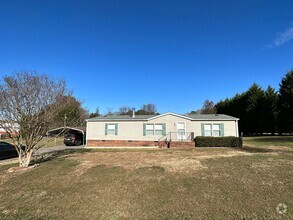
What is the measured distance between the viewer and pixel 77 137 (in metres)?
25.9

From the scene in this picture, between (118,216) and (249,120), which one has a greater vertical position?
(249,120)

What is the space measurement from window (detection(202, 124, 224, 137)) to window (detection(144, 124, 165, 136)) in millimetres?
4048

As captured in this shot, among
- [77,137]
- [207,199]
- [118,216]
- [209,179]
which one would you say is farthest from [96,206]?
[77,137]

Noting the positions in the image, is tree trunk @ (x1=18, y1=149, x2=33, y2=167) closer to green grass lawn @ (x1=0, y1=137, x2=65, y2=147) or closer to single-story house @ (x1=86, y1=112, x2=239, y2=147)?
green grass lawn @ (x1=0, y1=137, x2=65, y2=147)

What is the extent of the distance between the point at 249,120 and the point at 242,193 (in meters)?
34.8

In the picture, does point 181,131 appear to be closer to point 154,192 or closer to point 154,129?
point 154,129

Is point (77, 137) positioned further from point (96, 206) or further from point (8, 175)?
point (96, 206)

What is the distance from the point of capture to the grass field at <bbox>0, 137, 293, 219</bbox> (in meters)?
4.96

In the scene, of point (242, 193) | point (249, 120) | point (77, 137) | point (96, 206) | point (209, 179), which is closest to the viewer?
point (96, 206)

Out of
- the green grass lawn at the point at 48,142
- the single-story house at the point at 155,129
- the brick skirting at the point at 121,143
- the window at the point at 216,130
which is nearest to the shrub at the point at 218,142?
the single-story house at the point at 155,129

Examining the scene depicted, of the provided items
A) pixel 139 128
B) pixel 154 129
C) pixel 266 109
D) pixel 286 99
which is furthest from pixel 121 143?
pixel 266 109

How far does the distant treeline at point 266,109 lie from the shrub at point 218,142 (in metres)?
15.2

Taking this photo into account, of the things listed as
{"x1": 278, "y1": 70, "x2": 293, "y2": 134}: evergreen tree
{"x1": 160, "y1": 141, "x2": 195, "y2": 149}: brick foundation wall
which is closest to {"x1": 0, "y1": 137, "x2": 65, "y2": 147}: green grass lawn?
{"x1": 160, "y1": 141, "x2": 195, "y2": 149}: brick foundation wall

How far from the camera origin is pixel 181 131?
2098cm
